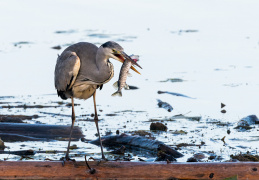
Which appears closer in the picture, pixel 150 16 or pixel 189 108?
pixel 189 108

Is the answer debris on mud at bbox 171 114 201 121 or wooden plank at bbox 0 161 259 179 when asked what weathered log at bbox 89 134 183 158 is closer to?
wooden plank at bbox 0 161 259 179

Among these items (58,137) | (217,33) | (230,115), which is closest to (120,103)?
(230,115)

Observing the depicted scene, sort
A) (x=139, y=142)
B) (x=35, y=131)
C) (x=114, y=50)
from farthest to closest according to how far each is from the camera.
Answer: (x=35, y=131), (x=139, y=142), (x=114, y=50)

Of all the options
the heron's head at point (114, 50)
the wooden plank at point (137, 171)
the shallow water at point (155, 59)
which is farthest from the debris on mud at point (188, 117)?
the wooden plank at point (137, 171)

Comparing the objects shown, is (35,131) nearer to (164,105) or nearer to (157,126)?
(157,126)

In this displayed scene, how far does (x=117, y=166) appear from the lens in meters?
7.14

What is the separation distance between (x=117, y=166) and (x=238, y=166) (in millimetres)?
1248

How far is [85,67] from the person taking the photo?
8.30 meters

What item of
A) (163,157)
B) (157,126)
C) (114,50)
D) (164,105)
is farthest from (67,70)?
(164,105)

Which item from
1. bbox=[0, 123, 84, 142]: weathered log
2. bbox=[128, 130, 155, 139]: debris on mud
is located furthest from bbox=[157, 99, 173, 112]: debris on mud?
bbox=[0, 123, 84, 142]: weathered log

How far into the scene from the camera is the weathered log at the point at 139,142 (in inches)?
365

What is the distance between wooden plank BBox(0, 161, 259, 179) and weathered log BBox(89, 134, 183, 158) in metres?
2.11

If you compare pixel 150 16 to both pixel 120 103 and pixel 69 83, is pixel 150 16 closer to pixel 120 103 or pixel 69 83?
pixel 120 103

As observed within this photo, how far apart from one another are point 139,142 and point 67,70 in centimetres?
180
